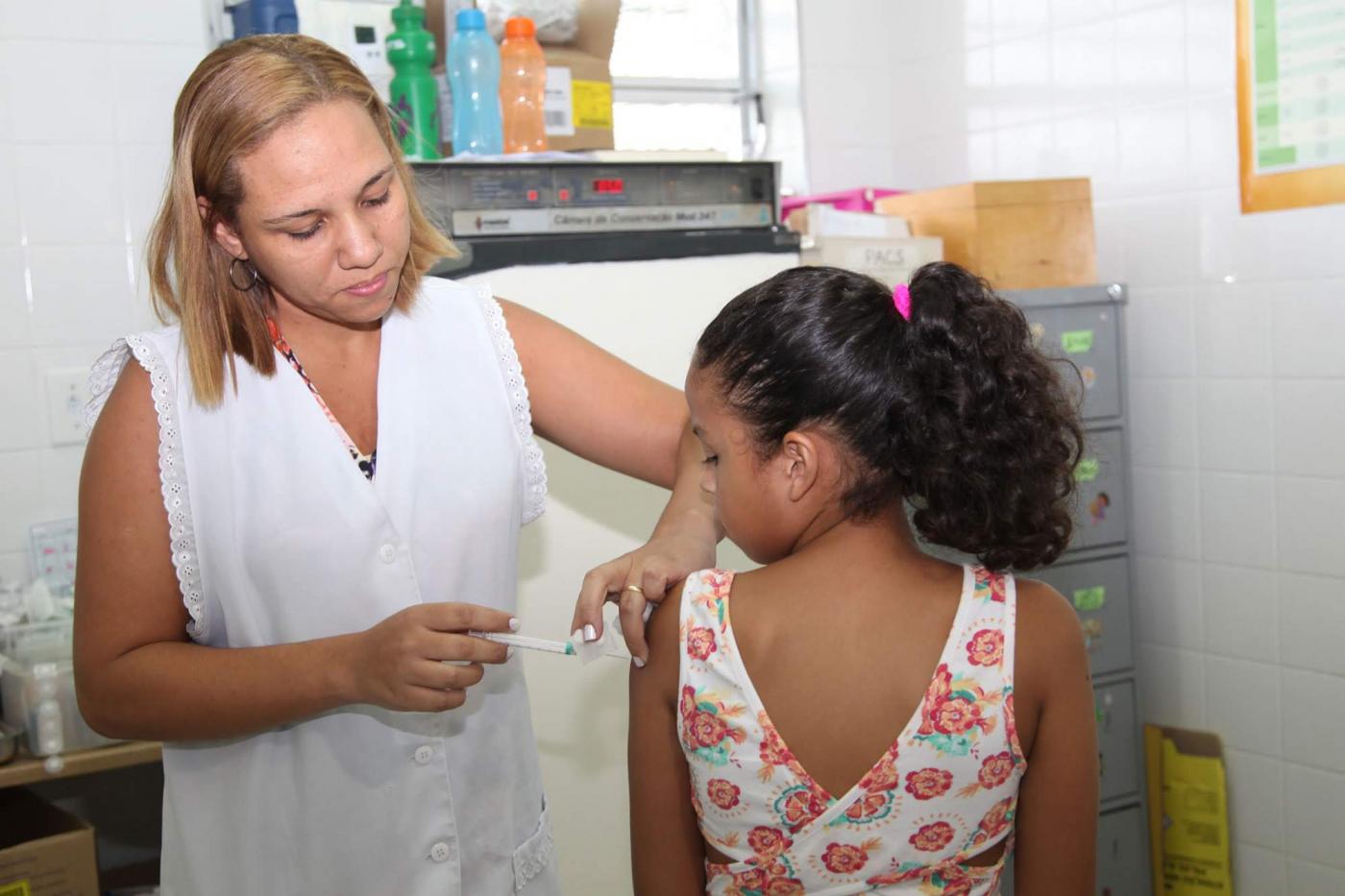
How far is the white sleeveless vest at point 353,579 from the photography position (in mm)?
1184

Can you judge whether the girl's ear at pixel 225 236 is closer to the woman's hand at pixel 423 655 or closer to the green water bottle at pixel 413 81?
the woman's hand at pixel 423 655

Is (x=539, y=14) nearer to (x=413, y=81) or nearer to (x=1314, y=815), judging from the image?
(x=413, y=81)

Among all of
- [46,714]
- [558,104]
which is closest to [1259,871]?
[558,104]

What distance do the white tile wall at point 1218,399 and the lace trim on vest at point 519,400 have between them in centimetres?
175

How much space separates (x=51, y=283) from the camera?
2.33 metres

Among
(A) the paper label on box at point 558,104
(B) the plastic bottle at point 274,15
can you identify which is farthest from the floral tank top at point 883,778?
(B) the plastic bottle at point 274,15

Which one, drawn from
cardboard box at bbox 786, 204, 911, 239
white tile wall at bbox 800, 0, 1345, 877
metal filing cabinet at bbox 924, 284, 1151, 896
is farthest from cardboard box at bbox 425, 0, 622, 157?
white tile wall at bbox 800, 0, 1345, 877

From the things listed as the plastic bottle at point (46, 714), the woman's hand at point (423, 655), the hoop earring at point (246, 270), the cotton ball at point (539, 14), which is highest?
the cotton ball at point (539, 14)

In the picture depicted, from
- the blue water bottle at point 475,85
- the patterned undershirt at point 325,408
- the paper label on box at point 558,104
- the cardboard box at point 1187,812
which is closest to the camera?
the patterned undershirt at point 325,408

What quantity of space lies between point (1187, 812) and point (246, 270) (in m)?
2.32

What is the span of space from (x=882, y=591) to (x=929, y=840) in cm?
21

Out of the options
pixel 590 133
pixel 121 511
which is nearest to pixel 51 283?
pixel 590 133

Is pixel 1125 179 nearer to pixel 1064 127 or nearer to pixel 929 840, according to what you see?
pixel 1064 127

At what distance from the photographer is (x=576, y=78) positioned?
7.52 ft
